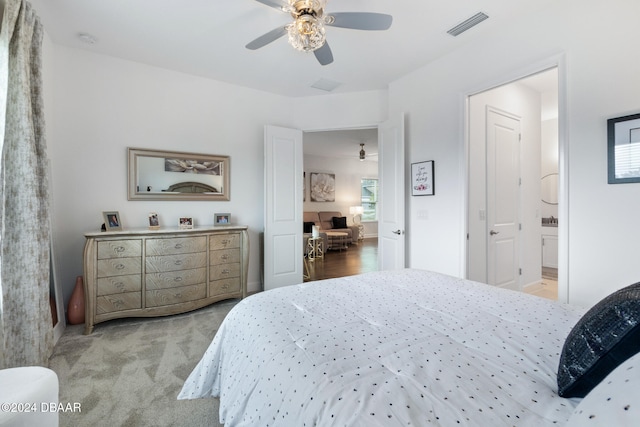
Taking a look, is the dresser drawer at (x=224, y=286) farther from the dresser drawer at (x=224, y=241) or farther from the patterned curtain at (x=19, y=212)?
the patterned curtain at (x=19, y=212)

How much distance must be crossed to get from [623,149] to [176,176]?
13.5 ft

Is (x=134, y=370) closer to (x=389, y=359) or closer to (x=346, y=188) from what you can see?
(x=389, y=359)

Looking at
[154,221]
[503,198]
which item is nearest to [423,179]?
[503,198]

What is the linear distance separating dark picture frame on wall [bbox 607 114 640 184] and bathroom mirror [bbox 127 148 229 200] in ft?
12.2

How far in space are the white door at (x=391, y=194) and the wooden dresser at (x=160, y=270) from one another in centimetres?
177

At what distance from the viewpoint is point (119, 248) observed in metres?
2.66

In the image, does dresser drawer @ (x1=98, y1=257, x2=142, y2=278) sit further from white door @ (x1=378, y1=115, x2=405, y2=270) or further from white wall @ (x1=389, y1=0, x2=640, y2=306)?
white wall @ (x1=389, y1=0, x2=640, y2=306)

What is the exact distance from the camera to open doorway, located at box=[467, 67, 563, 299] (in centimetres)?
312

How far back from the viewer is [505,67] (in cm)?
249

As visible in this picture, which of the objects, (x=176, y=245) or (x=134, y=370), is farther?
(x=176, y=245)

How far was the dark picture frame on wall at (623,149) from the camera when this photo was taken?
1757mm

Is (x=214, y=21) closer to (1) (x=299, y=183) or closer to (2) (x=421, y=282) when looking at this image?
(1) (x=299, y=183)

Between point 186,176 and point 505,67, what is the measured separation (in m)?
3.62

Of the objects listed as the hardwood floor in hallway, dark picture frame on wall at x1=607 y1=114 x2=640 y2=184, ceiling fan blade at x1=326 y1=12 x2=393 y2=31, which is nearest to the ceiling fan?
ceiling fan blade at x1=326 y1=12 x2=393 y2=31
